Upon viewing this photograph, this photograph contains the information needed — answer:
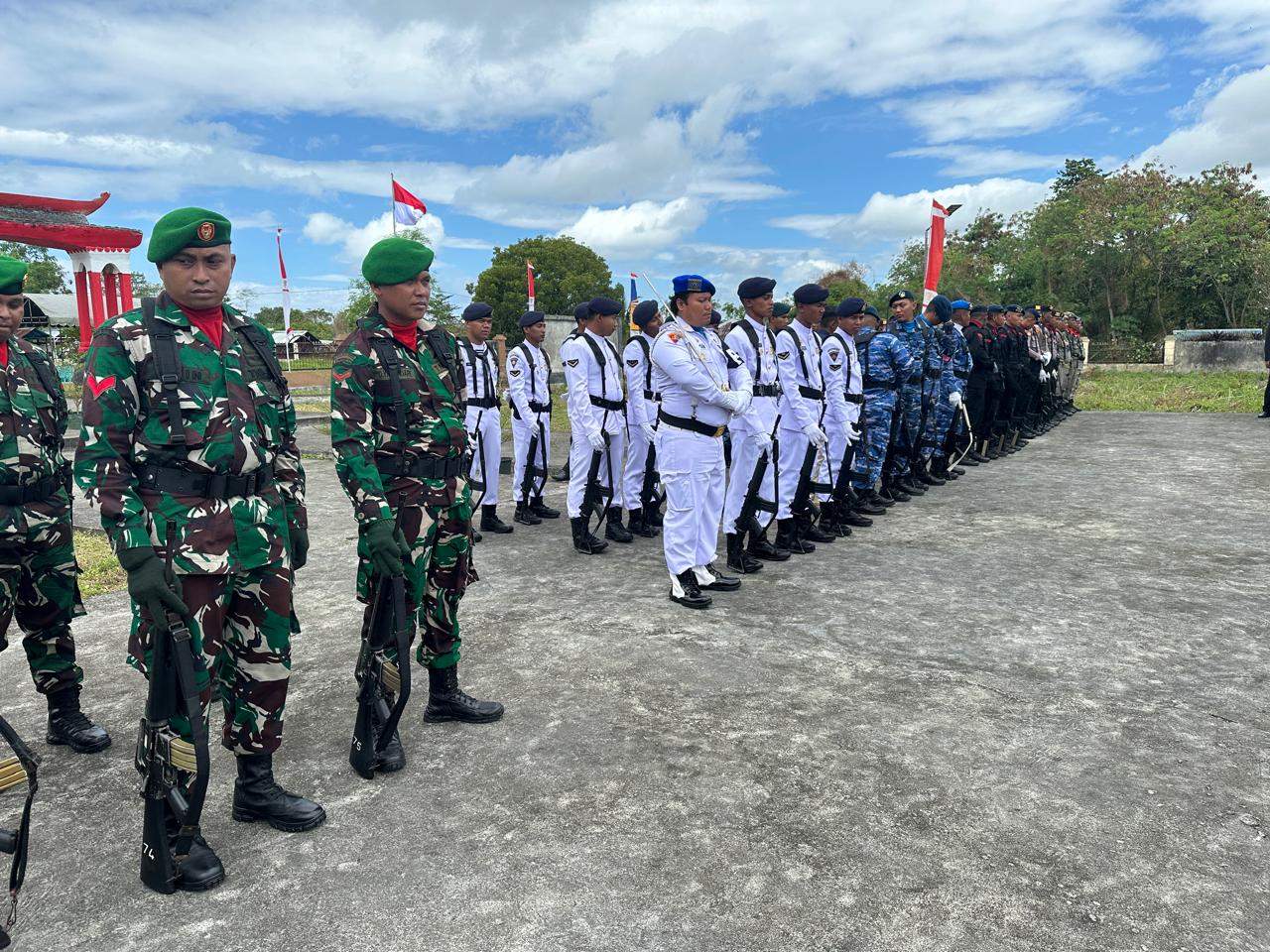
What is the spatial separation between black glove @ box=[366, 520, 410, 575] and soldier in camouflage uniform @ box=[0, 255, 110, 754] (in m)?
1.47

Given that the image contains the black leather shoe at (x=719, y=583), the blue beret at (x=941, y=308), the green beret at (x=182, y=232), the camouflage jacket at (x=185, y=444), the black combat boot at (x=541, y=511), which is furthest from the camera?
the blue beret at (x=941, y=308)

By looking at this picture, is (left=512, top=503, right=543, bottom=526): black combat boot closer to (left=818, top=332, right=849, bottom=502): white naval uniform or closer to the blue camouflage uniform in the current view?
(left=818, top=332, right=849, bottom=502): white naval uniform

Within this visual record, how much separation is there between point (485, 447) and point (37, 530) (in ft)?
13.7

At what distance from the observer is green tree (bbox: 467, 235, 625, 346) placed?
151 ft

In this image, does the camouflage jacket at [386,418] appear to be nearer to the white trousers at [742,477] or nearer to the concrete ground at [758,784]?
the concrete ground at [758,784]

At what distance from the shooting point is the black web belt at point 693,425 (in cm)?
512

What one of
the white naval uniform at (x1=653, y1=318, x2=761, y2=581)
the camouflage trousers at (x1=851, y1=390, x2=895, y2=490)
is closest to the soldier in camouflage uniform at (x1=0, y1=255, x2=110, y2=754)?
the white naval uniform at (x1=653, y1=318, x2=761, y2=581)

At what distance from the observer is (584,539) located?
6430 mm

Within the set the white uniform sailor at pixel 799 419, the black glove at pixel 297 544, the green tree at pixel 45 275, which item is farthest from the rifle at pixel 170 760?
the green tree at pixel 45 275

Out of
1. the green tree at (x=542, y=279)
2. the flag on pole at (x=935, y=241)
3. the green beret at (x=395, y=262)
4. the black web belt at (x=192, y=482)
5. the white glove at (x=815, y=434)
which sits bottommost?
the white glove at (x=815, y=434)

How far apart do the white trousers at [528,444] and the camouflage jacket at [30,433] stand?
13.6ft

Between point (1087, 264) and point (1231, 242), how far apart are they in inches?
170

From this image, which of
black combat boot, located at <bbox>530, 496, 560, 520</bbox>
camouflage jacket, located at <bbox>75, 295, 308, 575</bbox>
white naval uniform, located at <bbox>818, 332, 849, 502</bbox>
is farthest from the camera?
black combat boot, located at <bbox>530, 496, 560, 520</bbox>

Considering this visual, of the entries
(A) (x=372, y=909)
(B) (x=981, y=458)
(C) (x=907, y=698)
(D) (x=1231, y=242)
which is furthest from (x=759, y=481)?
(D) (x=1231, y=242)
